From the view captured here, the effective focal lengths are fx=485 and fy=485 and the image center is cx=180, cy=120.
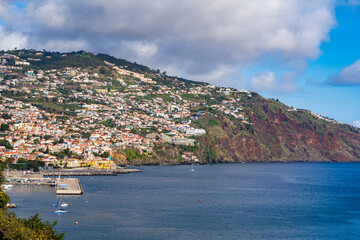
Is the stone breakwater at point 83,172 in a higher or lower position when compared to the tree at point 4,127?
lower

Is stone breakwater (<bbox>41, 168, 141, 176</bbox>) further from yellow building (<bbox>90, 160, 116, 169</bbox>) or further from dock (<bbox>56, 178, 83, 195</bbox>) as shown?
dock (<bbox>56, 178, 83, 195</bbox>)

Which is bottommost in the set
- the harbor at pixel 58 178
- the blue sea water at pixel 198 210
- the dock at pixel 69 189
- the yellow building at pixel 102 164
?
the blue sea water at pixel 198 210

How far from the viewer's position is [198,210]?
6488cm

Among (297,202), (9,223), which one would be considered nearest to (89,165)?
(297,202)

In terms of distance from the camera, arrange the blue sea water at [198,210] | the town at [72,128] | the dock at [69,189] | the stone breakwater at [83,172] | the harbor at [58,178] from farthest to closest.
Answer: the town at [72,128], the stone breakwater at [83,172], the harbor at [58,178], the dock at [69,189], the blue sea water at [198,210]

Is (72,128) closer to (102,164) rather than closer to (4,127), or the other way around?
(4,127)

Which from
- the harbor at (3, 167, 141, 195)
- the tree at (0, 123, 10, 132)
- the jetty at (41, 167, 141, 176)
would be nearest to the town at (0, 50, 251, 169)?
the tree at (0, 123, 10, 132)

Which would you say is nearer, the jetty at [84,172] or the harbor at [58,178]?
the harbor at [58,178]

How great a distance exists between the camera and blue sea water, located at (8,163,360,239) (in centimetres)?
5159

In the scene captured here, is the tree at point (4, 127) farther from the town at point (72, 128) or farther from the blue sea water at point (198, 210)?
the blue sea water at point (198, 210)

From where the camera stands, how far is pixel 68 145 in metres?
135

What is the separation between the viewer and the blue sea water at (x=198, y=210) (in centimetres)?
5159

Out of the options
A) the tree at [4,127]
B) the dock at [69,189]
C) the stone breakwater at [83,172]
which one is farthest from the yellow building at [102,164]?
the dock at [69,189]

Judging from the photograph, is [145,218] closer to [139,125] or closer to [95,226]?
[95,226]
